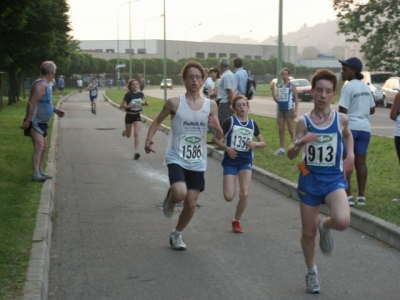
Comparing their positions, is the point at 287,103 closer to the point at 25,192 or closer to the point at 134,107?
the point at 134,107

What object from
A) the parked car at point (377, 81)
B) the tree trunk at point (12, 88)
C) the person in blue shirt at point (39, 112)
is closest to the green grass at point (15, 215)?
the person in blue shirt at point (39, 112)

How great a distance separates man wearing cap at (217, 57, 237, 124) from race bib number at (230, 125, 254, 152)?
281 inches

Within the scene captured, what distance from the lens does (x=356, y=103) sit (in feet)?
30.6

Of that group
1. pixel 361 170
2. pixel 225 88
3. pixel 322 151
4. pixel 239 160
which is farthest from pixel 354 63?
pixel 225 88

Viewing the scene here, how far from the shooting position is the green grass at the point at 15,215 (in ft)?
19.6

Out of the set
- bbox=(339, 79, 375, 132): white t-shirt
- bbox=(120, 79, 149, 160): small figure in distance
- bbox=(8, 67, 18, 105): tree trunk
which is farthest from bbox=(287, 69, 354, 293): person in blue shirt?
bbox=(8, 67, 18, 105): tree trunk

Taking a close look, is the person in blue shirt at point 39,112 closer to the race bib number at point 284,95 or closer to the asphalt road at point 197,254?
the asphalt road at point 197,254

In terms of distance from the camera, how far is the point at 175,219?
31.0ft

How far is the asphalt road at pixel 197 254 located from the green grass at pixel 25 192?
37cm

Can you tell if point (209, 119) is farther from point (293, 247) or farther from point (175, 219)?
point (175, 219)

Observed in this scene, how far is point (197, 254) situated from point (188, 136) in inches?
47.4

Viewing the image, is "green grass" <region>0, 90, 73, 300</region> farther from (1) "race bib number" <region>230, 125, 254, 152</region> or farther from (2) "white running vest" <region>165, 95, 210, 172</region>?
(1) "race bib number" <region>230, 125, 254, 152</region>

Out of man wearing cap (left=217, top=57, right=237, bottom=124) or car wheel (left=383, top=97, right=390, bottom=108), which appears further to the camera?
car wheel (left=383, top=97, right=390, bottom=108)

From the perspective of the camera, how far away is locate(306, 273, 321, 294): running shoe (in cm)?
610
